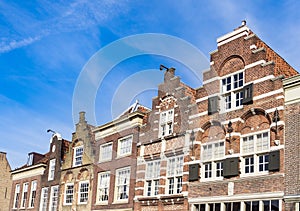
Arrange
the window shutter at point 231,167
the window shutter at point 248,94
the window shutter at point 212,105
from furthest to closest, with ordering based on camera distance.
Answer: the window shutter at point 212,105 < the window shutter at point 248,94 < the window shutter at point 231,167

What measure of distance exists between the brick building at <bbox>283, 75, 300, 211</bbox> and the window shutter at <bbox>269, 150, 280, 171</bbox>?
0.34 m

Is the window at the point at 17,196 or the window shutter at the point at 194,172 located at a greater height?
the window shutter at the point at 194,172

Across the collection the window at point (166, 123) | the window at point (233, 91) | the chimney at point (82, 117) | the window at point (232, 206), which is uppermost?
the chimney at point (82, 117)

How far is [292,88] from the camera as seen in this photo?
59.3 ft

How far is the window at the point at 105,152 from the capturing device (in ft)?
94.1

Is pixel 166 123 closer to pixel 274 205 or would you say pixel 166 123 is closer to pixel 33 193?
pixel 274 205

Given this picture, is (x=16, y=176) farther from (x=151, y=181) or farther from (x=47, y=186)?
(x=151, y=181)

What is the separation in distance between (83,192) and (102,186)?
2376 millimetres

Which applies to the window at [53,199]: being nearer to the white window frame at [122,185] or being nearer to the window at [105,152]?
the window at [105,152]

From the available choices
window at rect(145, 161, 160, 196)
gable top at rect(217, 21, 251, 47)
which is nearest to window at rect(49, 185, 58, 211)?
window at rect(145, 161, 160, 196)

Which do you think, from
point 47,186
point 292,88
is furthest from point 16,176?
point 292,88

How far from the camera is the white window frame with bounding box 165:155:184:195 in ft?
73.6

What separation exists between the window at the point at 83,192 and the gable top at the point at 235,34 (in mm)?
14032

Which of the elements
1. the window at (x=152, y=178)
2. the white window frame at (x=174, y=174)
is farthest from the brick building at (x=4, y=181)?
the white window frame at (x=174, y=174)
